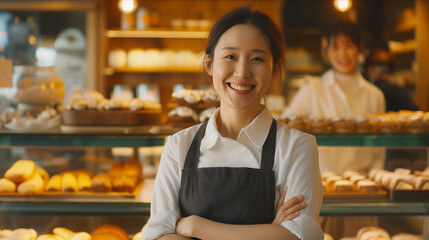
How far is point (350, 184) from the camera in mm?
1779

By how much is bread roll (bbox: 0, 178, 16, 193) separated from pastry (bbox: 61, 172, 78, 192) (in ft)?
0.64

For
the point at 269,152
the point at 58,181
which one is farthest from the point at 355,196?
the point at 58,181

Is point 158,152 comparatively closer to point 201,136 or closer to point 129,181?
point 129,181

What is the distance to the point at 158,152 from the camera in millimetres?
1845

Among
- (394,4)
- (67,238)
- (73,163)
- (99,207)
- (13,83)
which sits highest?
(394,4)

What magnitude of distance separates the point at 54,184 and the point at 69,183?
0.21ft


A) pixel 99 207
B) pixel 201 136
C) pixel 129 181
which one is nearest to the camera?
pixel 201 136

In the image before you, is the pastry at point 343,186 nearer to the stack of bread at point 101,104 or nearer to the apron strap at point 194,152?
the apron strap at point 194,152

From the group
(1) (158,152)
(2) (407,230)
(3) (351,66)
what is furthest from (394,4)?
(1) (158,152)

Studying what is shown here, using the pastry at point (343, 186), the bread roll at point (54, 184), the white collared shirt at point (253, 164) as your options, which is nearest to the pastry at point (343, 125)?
the pastry at point (343, 186)

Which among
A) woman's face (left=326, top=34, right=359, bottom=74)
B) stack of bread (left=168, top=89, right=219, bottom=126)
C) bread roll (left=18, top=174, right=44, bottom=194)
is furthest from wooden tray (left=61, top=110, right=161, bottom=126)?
woman's face (left=326, top=34, right=359, bottom=74)

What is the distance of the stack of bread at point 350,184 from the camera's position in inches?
69.3

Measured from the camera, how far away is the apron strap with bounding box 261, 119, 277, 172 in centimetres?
123

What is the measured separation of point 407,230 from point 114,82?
3649 millimetres
